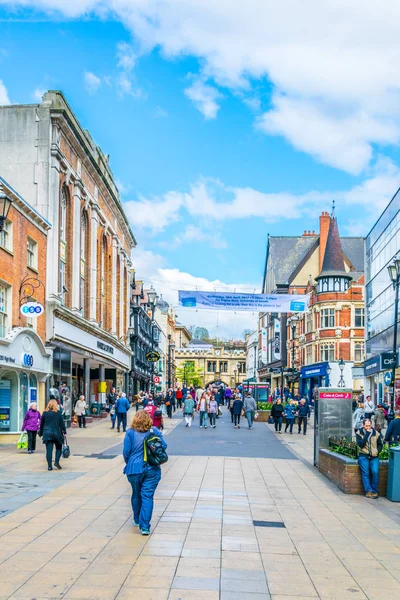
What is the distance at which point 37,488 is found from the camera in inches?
491

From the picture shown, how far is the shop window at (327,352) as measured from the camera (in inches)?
2485

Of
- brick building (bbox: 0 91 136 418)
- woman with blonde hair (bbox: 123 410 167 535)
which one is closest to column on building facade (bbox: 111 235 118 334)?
brick building (bbox: 0 91 136 418)

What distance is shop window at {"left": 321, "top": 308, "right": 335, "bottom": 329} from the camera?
63312mm

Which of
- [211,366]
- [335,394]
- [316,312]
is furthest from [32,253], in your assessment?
[211,366]

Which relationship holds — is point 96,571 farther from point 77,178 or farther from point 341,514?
point 77,178

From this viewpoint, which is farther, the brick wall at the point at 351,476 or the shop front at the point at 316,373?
the shop front at the point at 316,373

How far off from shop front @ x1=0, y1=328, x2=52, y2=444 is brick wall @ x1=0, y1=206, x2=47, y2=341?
2.99ft

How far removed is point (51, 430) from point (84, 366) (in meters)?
23.5

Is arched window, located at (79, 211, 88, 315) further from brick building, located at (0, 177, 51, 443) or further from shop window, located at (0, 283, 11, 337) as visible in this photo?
shop window, located at (0, 283, 11, 337)

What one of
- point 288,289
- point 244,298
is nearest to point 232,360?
point 288,289

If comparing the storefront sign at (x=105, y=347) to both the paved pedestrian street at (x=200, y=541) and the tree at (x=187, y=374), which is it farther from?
the tree at (x=187, y=374)

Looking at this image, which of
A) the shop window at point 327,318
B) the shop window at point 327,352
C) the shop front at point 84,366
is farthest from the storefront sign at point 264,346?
the shop front at point 84,366

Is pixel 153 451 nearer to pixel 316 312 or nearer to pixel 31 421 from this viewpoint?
pixel 31 421

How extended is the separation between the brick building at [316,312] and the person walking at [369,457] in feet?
117
